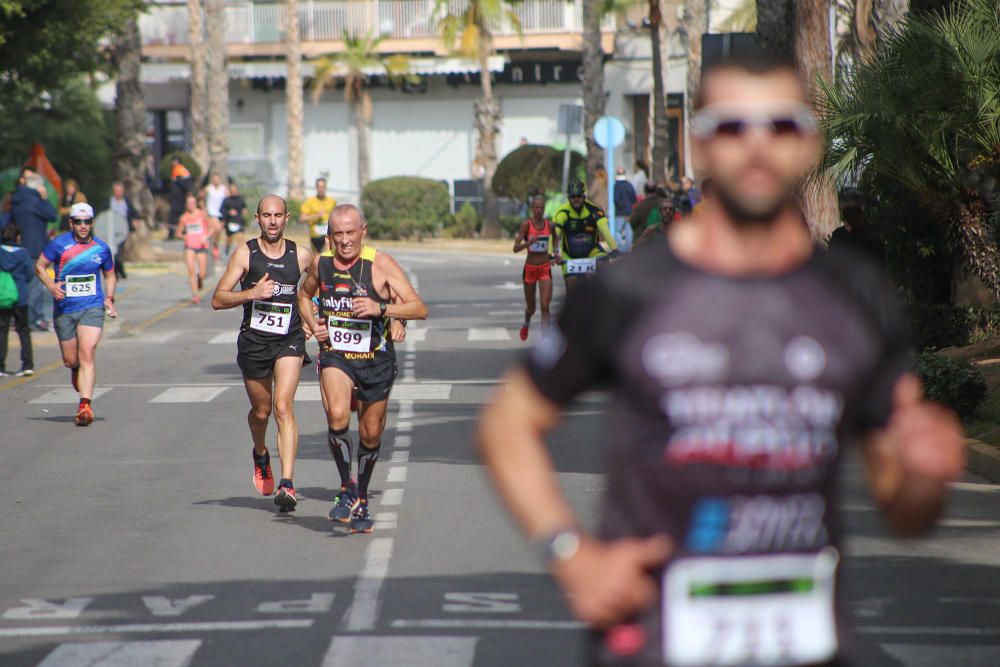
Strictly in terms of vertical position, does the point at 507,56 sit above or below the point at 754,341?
above

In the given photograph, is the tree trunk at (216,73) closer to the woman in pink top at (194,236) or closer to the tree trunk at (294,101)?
the tree trunk at (294,101)

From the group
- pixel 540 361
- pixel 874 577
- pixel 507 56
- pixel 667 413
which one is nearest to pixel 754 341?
pixel 667 413

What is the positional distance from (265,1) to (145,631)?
179ft

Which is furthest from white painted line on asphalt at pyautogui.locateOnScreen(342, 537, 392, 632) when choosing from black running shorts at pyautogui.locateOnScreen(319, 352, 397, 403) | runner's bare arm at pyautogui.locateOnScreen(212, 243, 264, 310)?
runner's bare arm at pyautogui.locateOnScreen(212, 243, 264, 310)

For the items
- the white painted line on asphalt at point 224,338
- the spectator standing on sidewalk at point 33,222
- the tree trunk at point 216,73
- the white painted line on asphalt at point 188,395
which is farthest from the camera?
the tree trunk at point 216,73

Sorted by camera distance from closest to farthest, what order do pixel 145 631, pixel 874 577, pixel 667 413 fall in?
pixel 667 413
pixel 145 631
pixel 874 577

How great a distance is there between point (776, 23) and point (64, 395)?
8412 mm

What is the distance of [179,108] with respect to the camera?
208 feet

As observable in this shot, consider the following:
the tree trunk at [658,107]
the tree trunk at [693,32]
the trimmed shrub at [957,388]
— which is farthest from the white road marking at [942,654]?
the tree trunk at [693,32]

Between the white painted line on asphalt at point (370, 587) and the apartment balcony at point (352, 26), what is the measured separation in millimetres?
47628

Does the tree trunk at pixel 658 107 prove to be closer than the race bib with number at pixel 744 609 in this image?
No

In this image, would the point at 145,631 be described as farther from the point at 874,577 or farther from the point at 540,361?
the point at 540,361

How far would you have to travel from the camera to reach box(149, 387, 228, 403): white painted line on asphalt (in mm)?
17377

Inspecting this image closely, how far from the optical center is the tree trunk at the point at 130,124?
38.0m
